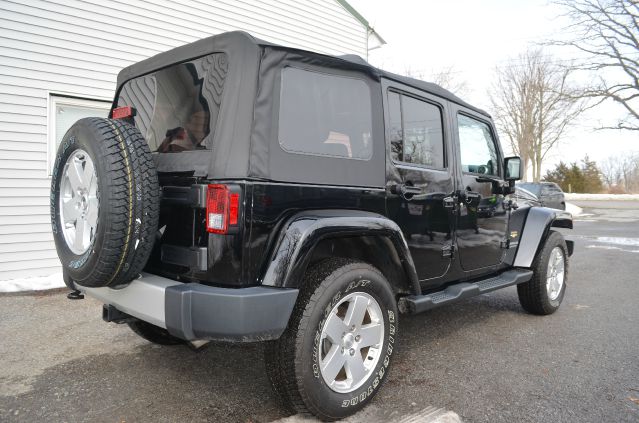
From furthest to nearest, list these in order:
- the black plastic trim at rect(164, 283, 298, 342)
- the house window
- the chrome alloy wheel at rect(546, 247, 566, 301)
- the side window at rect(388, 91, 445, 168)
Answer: the house window < the chrome alloy wheel at rect(546, 247, 566, 301) < the side window at rect(388, 91, 445, 168) < the black plastic trim at rect(164, 283, 298, 342)

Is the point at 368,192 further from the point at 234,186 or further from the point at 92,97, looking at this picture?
the point at 92,97

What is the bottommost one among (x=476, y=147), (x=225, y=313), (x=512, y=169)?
(x=225, y=313)

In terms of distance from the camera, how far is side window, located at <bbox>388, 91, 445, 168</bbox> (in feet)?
9.67

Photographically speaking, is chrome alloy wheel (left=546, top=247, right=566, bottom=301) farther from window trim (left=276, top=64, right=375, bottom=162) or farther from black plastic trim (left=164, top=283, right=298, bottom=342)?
black plastic trim (left=164, top=283, right=298, bottom=342)

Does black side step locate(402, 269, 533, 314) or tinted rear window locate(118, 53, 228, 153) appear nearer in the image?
tinted rear window locate(118, 53, 228, 153)

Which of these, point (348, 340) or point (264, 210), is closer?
point (264, 210)

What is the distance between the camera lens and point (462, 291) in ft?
10.7

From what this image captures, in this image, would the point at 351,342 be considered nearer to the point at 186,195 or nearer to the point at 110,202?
the point at 186,195

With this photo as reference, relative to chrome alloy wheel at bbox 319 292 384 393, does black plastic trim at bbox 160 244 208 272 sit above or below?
above

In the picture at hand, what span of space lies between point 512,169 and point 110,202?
136 inches

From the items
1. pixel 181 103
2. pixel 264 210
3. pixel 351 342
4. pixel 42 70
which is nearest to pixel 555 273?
pixel 351 342

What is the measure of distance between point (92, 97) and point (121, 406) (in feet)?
17.1

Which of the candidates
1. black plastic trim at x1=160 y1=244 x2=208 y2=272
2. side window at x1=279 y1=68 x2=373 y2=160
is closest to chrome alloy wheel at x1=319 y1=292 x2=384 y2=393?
black plastic trim at x1=160 y1=244 x2=208 y2=272

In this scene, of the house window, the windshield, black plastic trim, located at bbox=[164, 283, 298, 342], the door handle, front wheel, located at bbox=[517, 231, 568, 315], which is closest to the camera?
black plastic trim, located at bbox=[164, 283, 298, 342]
